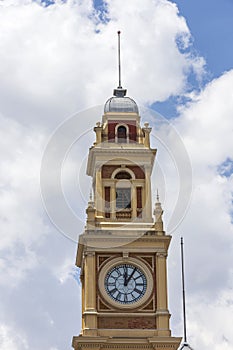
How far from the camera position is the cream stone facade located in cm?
7488

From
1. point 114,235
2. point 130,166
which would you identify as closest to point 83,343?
point 114,235

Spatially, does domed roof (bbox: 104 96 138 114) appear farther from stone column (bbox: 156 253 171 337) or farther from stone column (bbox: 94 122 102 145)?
stone column (bbox: 156 253 171 337)

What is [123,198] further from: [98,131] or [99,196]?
[98,131]

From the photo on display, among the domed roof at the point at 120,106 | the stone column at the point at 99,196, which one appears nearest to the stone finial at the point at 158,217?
the stone column at the point at 99,196

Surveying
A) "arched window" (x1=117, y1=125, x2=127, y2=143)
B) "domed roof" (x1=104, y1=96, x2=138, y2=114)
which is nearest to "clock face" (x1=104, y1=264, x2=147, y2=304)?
"arched window" (x1=117, y1=125, x2=127, y2=143)

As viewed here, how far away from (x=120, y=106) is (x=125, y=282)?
12037mm

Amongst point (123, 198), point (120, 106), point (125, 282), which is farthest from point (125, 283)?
point (120, 106)

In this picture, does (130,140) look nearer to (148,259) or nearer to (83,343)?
(148,259)

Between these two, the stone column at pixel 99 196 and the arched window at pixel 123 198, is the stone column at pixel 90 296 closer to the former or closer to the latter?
the stone column at pixel 99 196

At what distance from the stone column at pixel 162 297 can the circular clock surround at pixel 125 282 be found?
51cm

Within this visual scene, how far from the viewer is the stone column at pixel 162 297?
75.0 metres

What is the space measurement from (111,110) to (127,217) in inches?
291

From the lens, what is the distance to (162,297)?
76000 mm

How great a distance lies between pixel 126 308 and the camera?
248 ft
